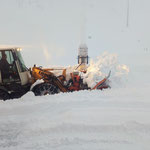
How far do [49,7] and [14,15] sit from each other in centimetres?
762

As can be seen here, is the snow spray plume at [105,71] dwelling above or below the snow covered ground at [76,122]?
above

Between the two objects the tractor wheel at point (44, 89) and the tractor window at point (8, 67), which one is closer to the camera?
the tractor window at point (8, 67)

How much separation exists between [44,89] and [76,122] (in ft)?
7.37

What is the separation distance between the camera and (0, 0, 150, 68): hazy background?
22812 mm

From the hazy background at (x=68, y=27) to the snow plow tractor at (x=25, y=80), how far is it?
12571mm

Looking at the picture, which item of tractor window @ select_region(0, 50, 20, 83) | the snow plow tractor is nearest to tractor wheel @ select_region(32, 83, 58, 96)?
the snow plow tractor

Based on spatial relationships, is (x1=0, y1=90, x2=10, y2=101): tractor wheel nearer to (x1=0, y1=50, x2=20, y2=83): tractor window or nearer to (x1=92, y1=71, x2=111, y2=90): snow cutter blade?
(x1=0, y1=50, x2=20, y2=83): tractor window

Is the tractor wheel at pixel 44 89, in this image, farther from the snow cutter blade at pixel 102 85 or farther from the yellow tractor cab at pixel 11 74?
the snow cutter blade at pixel 102 85

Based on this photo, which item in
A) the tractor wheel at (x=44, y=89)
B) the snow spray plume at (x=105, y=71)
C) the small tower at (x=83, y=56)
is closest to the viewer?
the tractor wheel at (x=44, y=89)

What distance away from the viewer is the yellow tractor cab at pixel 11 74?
498 centimetres

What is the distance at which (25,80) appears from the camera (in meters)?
5.46

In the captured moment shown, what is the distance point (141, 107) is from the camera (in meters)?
3.96

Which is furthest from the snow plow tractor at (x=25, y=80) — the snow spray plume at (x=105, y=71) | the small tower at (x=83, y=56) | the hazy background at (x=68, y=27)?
the hazy background at (x=68, y=27)

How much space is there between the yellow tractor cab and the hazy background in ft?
42.8
